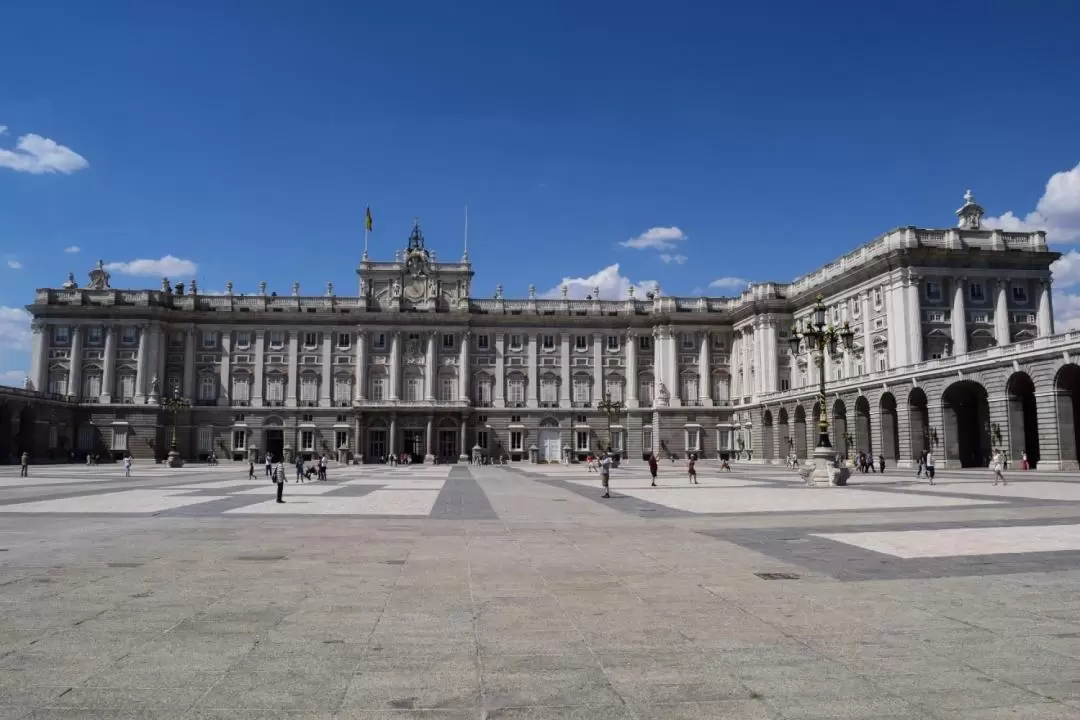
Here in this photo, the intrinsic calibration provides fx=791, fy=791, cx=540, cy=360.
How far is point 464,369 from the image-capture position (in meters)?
89.9

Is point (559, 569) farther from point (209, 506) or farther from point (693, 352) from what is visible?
point (693, 352)

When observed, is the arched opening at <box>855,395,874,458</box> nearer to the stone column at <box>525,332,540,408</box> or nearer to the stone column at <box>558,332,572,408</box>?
the stone column at <box>558,332,572,408</box>

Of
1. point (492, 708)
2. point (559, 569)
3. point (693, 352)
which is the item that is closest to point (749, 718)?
point (492, 708)

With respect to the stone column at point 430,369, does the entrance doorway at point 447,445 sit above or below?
below

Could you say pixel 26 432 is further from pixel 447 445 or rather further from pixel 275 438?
pixel 447 445

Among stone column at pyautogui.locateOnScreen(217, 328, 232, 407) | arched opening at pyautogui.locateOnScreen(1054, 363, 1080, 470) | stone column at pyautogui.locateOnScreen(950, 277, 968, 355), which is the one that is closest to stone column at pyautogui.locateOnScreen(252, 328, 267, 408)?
stone column at pyautogui.locateOnScreen(217, 328, 232, 407)

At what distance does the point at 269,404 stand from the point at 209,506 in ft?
229

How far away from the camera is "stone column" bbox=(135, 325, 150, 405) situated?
86438 millimetres

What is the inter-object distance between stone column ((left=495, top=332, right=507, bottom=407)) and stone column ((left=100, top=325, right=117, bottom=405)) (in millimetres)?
41929

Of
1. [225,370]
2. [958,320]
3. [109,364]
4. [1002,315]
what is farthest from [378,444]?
[1002,315]

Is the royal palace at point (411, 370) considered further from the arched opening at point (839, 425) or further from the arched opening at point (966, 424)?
the arched opening at point (966, 424)

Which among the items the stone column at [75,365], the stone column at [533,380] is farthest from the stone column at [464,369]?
the stone column at [75,365]

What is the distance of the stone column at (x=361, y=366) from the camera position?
88.9 m

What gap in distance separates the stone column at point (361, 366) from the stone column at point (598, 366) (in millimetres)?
26343
